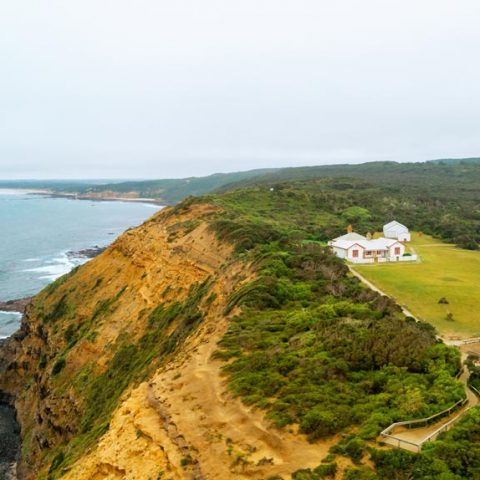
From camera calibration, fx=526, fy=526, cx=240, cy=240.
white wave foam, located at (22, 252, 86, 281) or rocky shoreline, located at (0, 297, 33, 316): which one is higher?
white wave foam, located at (22, 252, 86, 281)

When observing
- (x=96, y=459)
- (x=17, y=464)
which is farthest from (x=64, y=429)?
(x=96, y=459)

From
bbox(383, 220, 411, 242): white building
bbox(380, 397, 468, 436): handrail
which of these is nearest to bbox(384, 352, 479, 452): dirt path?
bbox(380, 397, 468, 436): handrail

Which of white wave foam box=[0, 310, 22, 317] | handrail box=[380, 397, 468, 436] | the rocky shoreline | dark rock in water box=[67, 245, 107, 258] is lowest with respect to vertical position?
white wave foam box=[0, 310, 22, 317]

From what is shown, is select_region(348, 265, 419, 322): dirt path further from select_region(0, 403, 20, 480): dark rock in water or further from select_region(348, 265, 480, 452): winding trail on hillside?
select_region(0, 403, 20, 480): dark rock in water

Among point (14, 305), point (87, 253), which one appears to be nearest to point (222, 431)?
point (14, 305)

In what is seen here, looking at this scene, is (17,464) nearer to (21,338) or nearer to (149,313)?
(149,313)

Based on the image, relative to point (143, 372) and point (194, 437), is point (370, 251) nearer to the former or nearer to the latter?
point (143, 372)

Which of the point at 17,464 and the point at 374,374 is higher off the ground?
the point at 374,374
